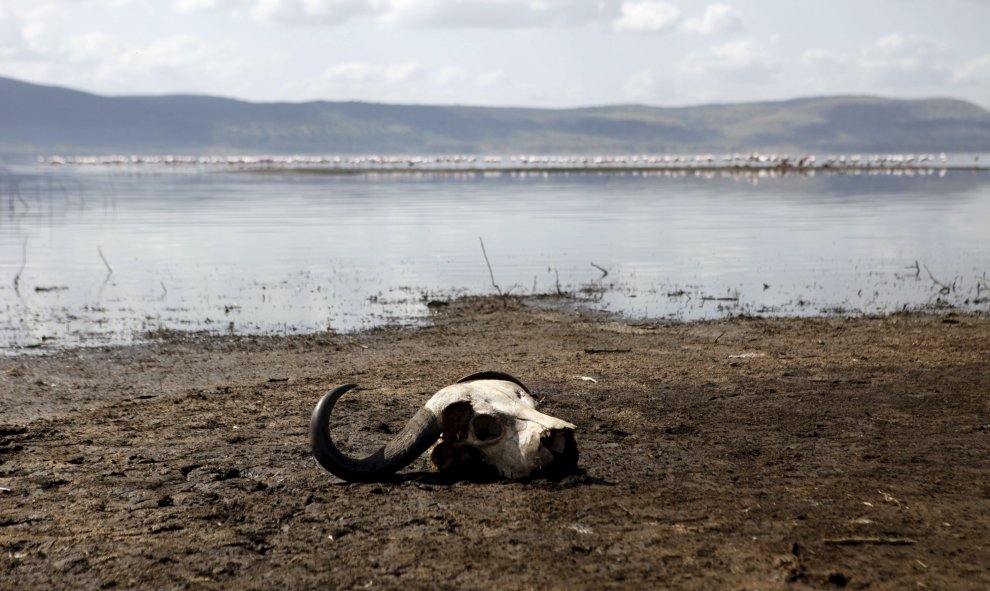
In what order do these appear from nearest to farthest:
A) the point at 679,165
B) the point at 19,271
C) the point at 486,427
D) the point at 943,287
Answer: the point at 486,427 < the point at 943,287 < the point at 19,271 < the point at 679,165

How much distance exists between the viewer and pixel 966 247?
2692 cm

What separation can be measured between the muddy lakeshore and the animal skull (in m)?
0.20

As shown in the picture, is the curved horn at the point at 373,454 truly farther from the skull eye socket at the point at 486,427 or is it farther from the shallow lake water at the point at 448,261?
the shallow lake water at the point at 448,261

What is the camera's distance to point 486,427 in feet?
24.8

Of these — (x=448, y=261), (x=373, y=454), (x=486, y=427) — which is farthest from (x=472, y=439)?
(x=448, y=261)

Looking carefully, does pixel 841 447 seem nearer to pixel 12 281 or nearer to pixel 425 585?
pixel 425 585

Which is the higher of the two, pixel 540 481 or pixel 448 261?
pixel 540 481

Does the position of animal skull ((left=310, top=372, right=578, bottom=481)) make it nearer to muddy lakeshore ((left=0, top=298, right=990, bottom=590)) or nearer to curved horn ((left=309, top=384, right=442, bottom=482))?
curved horn ((left=309, top=384, right=442, bottom=482))

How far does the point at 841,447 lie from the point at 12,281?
1847cm

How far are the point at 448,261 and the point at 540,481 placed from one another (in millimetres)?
17385

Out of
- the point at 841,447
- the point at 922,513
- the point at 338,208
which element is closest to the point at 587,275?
the point at 841,447

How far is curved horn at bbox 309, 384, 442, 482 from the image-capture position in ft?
24.0

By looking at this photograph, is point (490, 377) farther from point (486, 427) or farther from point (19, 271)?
point (19, 271)

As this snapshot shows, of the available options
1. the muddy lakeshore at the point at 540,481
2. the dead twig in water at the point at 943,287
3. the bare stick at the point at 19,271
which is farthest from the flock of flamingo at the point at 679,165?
the muddy lakeshore at the point at 540,481
